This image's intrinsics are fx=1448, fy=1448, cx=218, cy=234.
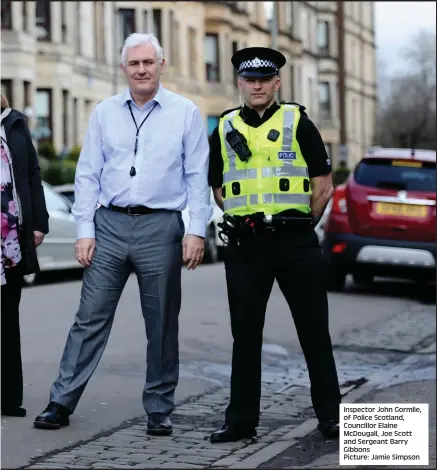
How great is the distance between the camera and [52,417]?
7.45 meters

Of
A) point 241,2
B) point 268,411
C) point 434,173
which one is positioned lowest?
point 268,411

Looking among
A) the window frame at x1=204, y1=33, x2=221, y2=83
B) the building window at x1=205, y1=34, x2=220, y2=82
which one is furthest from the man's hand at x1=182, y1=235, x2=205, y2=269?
the building window at x1=205, y1=34, x2=220, y2=82

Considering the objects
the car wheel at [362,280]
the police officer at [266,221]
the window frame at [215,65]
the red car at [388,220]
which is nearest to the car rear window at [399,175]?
the red car at [388,220]

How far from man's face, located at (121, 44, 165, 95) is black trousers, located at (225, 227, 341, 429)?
3.07 feet

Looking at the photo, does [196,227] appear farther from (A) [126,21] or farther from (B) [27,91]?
(A) [126,21]

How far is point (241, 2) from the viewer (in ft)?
221

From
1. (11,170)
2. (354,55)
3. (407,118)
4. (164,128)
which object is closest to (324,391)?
(164,128)

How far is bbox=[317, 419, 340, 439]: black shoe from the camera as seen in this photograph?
727cm

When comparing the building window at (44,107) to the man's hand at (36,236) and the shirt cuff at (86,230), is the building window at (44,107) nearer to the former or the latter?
the man's hand at (36,236)

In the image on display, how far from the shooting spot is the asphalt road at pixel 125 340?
24.8ft

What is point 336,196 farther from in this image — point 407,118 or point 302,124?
point 407,118

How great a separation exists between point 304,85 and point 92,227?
8013cm

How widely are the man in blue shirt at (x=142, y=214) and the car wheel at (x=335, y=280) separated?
985 cm

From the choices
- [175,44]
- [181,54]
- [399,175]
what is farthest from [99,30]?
[399,175]
